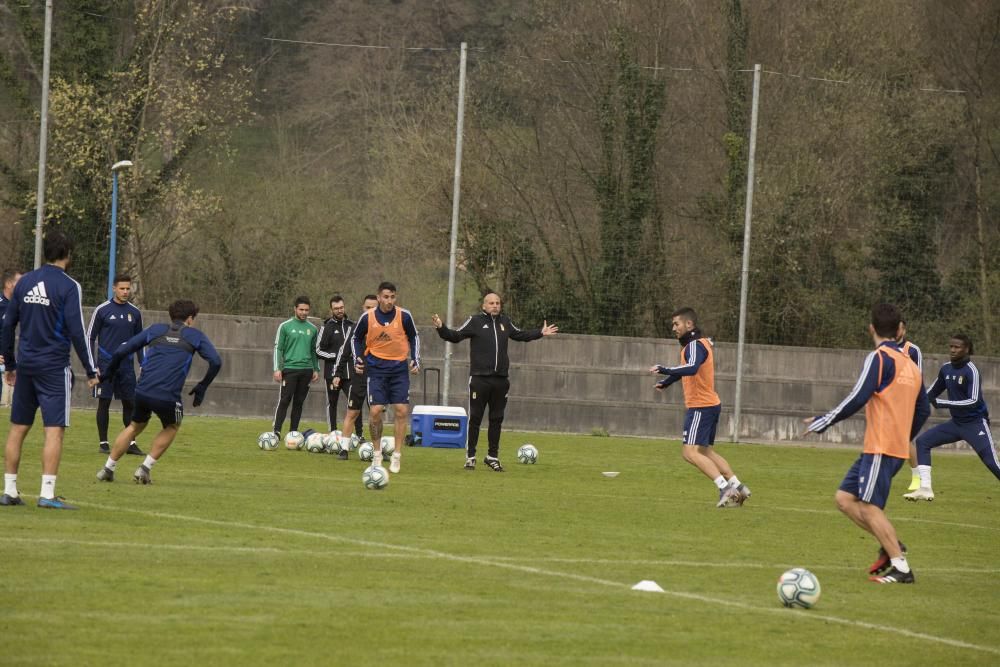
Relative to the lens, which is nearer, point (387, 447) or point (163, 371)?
point (163, 371)

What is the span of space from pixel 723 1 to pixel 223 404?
13.8 m

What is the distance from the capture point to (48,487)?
12.7 meters

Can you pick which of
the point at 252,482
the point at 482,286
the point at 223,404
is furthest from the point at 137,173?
the point at 252,482

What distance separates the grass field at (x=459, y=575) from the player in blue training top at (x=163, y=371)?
40 centimetres

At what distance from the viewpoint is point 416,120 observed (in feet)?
109

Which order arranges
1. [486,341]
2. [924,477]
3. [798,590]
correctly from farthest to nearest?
1. [486,341]
2. [924,477]
3. [798,590]

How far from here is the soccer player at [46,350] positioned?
1246 cm

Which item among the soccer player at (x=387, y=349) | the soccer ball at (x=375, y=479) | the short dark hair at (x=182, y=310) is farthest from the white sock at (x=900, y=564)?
the soccer player at (x=387, y=349)

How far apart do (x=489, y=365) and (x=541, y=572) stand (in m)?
9.39

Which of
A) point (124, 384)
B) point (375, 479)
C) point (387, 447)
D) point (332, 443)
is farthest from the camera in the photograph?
point (332, 443)

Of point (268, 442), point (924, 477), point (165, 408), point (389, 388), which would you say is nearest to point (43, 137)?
point (268, 442)

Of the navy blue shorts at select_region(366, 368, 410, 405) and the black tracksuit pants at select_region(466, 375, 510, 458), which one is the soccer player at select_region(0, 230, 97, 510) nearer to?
the navy blue shorts at select_region(366, 368, 410, 405)

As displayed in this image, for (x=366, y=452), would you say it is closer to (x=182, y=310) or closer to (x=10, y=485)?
(x=182, y=310)

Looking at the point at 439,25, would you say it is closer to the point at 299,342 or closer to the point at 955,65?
the point at 955,65
